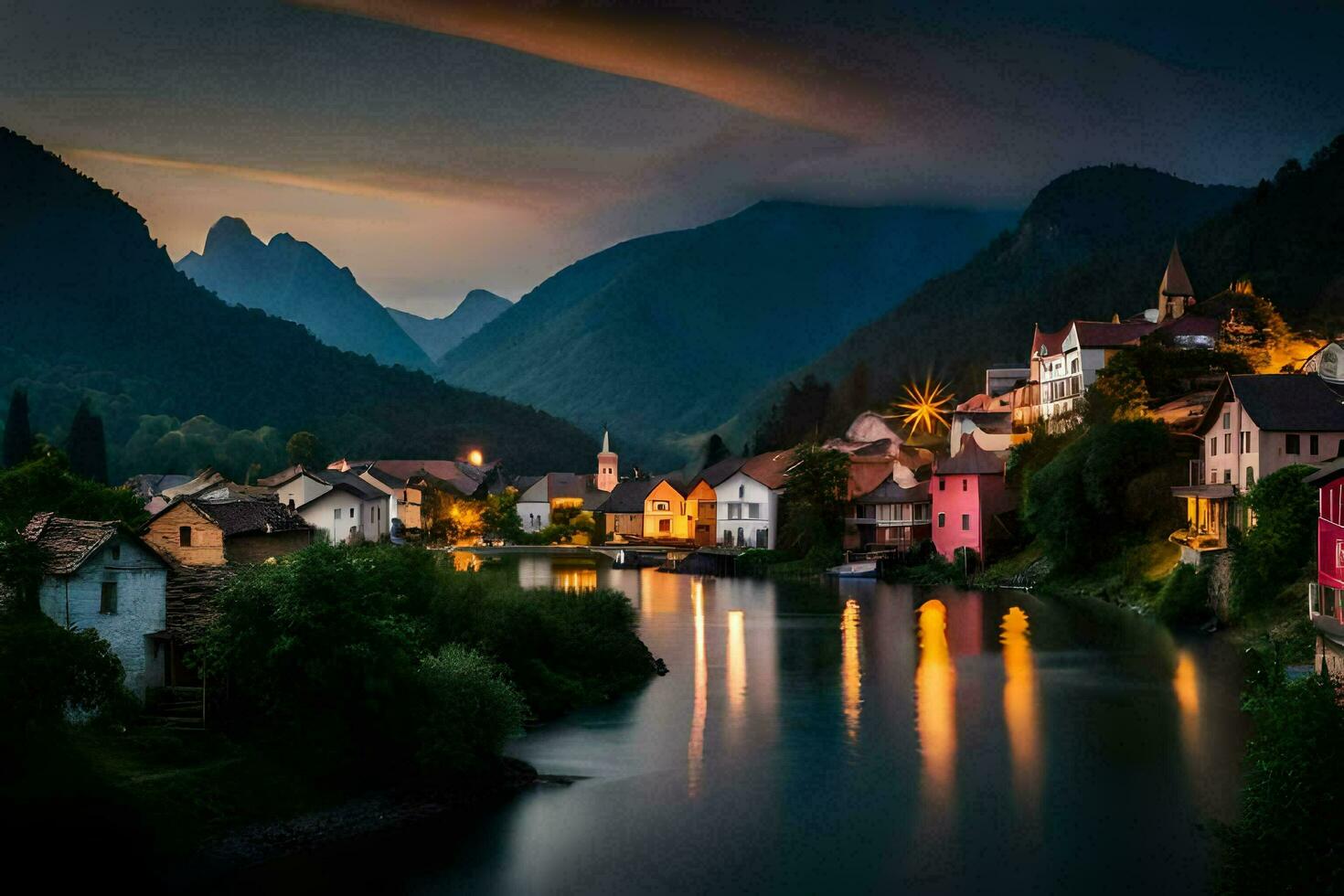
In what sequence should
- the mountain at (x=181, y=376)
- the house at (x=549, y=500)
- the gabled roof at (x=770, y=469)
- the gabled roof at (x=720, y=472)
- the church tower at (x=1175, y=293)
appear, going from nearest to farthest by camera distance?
1. the gabled roof at (x=770, y=469)
2. the church tower at (x=1175, y=293)
3. the gabled roof at (x=720, y=472)
4. the house at (x=549, y=500)
5. the mountain at (x=181, y=376)

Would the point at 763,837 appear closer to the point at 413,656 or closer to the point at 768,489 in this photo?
the point at 413,656

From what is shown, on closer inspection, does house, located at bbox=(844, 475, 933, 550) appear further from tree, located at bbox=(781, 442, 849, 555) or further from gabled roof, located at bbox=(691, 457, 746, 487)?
gabled roof, located at bbox=(691, 457, 746, 487)

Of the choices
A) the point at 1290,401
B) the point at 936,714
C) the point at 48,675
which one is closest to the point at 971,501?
the point at 1290,401

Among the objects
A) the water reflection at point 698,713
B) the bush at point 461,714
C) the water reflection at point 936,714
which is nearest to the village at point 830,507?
the bush at point 461,714

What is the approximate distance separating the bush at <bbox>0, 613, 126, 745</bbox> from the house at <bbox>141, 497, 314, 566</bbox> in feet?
27.5

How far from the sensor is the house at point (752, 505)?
289 feet

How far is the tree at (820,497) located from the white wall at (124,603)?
56222 millimetres

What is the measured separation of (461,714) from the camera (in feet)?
88.0

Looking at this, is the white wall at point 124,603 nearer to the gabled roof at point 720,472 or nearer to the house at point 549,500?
the gabled roof at point 720,472

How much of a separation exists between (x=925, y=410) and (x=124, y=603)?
281 ft

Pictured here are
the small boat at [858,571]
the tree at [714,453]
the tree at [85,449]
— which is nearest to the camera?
the small boat at [858,571]

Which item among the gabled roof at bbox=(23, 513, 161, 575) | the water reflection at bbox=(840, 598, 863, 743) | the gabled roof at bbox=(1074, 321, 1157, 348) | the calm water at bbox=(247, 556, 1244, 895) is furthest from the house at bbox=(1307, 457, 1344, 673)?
the gabled roof at bbox=(1074, 321, 1157, 348)

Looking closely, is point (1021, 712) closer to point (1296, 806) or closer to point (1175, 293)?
point (1296, 806)

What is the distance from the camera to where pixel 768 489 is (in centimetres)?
8838
